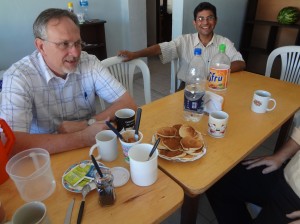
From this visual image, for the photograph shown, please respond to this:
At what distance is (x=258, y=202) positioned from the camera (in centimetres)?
118

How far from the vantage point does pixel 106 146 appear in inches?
34.3

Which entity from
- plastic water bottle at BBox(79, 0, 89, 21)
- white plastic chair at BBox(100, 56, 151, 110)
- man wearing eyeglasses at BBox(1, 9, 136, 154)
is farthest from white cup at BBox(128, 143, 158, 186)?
plastic water bottle at BBox(79, 0, 89, 21)

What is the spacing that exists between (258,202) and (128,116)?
2.60 feet

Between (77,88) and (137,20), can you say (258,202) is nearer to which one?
(77,88)

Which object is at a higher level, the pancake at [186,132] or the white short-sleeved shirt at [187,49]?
the white short-sleeved shirt at [187,49]

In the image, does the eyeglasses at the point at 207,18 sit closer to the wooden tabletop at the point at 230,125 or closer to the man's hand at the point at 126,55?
the wooden tabletop at the point at 230,125

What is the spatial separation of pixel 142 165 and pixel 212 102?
67 cm

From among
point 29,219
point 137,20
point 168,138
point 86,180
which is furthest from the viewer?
point 137,20

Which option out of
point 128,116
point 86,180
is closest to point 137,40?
point 128,116

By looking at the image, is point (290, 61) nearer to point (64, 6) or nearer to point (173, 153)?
point (173, 153)

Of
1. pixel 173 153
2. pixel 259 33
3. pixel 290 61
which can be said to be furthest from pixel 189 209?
pixel 259 33

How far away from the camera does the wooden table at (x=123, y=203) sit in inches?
27.0

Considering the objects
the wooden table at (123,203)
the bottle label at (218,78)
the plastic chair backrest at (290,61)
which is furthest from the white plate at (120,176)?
the plastic chair backrest at (290,61)

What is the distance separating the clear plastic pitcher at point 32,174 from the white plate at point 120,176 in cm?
21
